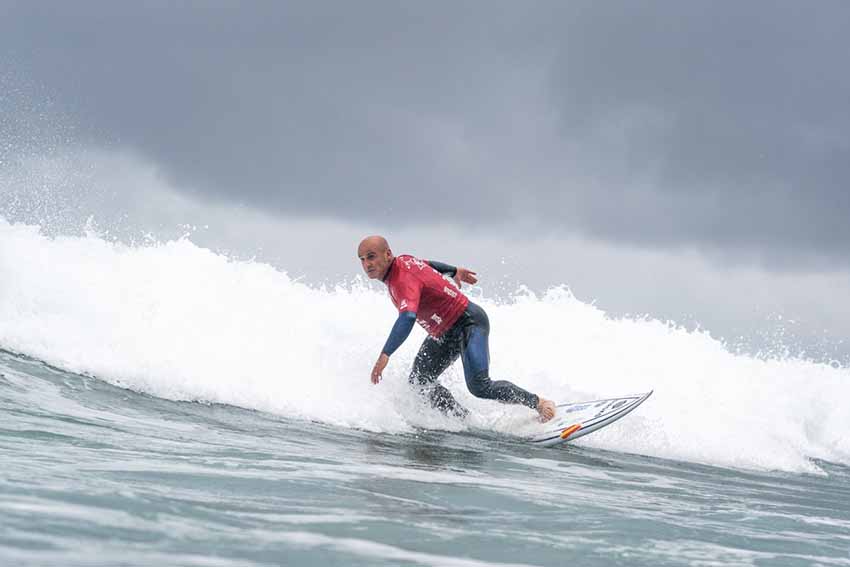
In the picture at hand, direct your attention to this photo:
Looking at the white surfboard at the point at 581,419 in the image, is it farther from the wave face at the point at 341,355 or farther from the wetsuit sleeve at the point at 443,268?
the wetsuit sleeve at the point at 443,268

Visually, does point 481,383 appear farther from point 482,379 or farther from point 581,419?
point 581,419

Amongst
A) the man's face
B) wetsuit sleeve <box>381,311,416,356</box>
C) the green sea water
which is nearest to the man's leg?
the green sea water

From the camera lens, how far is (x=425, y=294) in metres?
8.59

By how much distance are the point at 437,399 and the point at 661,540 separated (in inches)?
202

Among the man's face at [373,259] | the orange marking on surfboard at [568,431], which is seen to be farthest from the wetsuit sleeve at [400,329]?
the orange marking on surfboard at [568,431]

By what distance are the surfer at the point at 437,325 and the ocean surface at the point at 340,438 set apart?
1.38ft

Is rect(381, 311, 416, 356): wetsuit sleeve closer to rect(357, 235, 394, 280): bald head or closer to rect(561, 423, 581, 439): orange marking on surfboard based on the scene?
rect(357, 235, 394, 280): bald head

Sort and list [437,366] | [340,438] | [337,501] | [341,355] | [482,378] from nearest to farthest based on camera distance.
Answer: [337,501] → [340,438] → [482,378] → [437,366] → [341,355]

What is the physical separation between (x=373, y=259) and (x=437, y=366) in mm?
1697

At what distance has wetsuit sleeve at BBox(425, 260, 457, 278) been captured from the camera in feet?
30.7

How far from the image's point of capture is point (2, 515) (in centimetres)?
319

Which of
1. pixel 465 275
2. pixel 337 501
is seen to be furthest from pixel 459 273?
pixel 337 501

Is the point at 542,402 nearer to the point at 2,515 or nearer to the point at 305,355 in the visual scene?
the point at 305,355

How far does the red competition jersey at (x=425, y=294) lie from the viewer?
803cm
